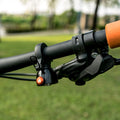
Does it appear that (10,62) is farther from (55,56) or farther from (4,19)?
(4,19)

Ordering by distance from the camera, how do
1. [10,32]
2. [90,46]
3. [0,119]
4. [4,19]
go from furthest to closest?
[4,19] < [10,32] < [0,119] < [90,46]

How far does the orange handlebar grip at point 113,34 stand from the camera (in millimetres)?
838

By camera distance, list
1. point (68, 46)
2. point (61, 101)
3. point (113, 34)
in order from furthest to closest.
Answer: point (61, 101), point (68, 46), point (113, 34)

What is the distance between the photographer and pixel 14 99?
6.15 metres

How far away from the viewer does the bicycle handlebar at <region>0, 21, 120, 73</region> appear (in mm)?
853

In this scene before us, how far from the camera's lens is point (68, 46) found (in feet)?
3.16

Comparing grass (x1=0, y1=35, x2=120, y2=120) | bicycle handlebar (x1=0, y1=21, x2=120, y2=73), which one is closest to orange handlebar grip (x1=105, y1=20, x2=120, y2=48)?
bicycle handlebar (x1=0, y1=21, x2=120, y2=73)

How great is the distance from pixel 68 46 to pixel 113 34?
22 centimetres

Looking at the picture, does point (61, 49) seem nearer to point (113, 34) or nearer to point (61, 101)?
point (113, 34)

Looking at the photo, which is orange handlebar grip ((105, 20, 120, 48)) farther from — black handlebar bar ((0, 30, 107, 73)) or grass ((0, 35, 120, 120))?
grass ((0, 35, 120, 120))

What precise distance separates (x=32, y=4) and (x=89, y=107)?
55.6 m

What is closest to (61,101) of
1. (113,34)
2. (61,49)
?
(61,49)

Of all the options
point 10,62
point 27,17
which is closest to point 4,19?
point 27,17

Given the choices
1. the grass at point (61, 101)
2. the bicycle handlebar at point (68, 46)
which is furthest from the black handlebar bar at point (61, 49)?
the grass at point (61, 101)
